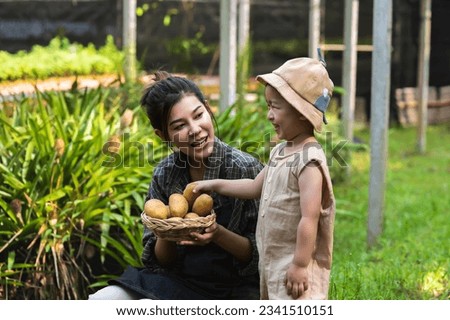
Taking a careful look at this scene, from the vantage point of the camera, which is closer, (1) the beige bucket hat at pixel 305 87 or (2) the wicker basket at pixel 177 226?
(1) the beige bucket hat at pixel 305 87

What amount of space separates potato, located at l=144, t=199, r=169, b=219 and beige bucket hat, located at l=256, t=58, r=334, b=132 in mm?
552

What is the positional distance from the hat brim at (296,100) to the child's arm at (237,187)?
322mm

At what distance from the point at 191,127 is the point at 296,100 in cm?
50

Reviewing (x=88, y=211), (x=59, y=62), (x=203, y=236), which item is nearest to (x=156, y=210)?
(x=203, y=236)

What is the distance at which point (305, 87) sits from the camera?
2.70 meters

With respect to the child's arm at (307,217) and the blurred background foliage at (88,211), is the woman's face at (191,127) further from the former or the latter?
the blurred background foliage at (88,211)

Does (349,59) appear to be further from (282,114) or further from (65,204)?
(282,114)

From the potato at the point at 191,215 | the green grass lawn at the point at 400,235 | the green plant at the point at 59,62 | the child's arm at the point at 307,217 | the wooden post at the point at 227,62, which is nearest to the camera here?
the child's arm at the point at 307,217

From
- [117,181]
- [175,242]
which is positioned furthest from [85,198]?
[175,242]

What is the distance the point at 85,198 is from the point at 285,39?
859 cm

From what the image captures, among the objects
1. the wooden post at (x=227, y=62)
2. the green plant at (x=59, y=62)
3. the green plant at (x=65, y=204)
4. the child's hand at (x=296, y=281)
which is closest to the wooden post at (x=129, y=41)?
the green plant at (x=59, y=62)

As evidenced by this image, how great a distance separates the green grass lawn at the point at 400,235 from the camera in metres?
4.12

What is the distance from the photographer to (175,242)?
10.3 feet
